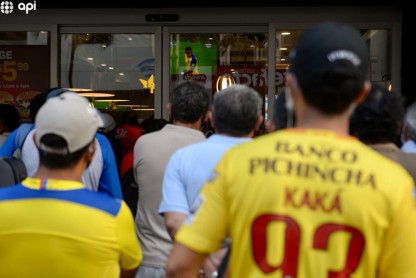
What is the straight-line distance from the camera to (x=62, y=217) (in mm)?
2354

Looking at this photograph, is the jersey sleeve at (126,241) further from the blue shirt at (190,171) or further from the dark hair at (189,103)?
the dark hair at (189,103)

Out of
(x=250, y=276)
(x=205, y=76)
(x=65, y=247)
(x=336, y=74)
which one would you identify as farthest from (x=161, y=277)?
(x=205, y=76)

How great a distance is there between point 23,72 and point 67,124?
6967 millimetres

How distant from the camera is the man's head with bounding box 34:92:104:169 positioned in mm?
2418

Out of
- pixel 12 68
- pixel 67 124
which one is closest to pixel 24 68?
pixel 12 68

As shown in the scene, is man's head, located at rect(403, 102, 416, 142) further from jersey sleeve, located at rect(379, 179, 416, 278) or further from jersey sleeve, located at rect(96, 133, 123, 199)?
jersey sleeve, located at rect(379, 179, 416, 278)

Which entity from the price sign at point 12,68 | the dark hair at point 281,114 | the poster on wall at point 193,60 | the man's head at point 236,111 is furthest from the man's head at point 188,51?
the dark hair at point 281,114

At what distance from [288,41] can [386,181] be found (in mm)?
7031

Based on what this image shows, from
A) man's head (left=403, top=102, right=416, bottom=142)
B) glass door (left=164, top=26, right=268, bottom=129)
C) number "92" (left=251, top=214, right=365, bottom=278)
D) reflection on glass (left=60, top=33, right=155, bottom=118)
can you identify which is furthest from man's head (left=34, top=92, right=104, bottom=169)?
reflection on glass (left=60, top=33, right=155, bottom=118)

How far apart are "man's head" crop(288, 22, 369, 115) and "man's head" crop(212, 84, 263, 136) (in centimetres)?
158

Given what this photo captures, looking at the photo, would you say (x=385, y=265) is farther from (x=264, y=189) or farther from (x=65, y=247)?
(x=65, y=247)

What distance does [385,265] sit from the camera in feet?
6.14

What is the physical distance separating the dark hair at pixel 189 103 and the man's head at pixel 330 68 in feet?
7.36

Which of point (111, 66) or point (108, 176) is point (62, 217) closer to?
point (108, 176)
